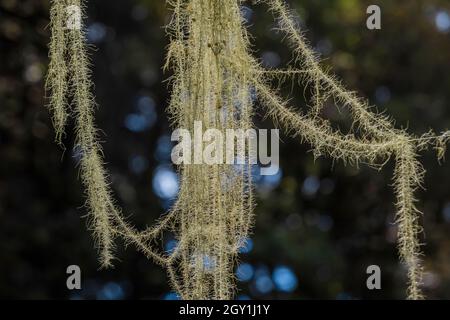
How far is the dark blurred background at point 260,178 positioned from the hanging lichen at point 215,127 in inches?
79.9

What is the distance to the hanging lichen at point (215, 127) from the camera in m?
0.71

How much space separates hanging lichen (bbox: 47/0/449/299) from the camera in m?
0.71

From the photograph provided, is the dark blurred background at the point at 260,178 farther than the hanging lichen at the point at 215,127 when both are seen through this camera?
Yes

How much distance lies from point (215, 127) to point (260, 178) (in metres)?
2.55

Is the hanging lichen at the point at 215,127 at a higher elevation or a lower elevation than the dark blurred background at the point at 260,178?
lower

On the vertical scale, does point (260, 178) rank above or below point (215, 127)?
above

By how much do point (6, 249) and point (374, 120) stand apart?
2.53 m

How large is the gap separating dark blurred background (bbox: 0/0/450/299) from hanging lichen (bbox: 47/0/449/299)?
203 cm

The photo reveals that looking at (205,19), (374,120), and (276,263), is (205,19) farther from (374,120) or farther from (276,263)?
(276,263)

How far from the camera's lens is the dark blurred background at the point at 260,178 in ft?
10.2

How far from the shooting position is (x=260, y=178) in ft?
10.7

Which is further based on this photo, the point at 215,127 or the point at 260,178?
the point at 260,178
